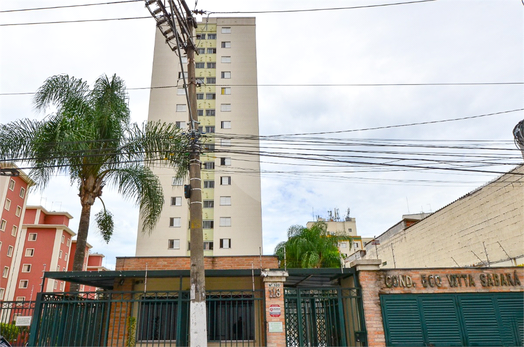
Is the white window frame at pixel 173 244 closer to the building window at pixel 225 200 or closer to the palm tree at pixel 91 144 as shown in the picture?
the building window at pixel 225 200

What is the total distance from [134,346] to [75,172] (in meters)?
6.17

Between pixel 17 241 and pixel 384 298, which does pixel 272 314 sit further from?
pixel 17 241

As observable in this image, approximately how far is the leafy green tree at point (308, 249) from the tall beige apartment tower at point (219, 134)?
251 inches

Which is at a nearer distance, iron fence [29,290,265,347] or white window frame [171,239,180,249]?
iron fence [29,290,265,347]

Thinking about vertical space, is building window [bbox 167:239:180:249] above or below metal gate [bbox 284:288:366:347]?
above

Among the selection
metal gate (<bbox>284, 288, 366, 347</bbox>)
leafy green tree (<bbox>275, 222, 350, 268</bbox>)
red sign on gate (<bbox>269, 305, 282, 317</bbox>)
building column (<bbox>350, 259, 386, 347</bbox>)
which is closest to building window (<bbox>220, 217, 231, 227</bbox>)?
leafy green tree (<bbox>275, 222, 350, 268</bbox>)

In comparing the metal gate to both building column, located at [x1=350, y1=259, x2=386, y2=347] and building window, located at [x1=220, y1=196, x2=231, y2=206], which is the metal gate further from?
building window, located at [x1=220, y1=196, x2=231, y2=206]

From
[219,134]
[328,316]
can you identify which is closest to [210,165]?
[219,134]

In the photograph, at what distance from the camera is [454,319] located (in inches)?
408

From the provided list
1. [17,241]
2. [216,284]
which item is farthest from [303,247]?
[17,241]

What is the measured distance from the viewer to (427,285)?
10625 mm

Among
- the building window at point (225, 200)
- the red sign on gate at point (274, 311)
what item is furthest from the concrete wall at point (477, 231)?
the building window at point (225, 200)

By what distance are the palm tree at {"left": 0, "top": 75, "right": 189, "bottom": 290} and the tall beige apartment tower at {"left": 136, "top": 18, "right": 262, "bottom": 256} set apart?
17728 millimetres

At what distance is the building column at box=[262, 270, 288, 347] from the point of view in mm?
9875
